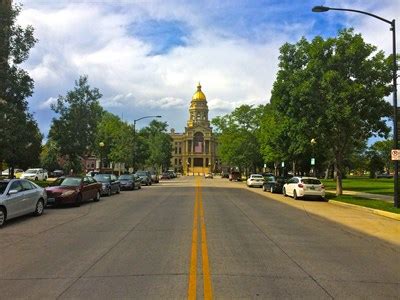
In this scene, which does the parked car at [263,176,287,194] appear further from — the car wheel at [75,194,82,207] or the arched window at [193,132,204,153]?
the arched window at [193,132,204,153]

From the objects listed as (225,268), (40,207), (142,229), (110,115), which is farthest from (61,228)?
(110,115)

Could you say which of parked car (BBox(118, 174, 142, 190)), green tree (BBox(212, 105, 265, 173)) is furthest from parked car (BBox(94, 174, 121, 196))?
green tree (BBox(212, 105, 265, 173))

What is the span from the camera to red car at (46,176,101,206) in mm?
20828

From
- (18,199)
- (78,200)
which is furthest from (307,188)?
(18,199)

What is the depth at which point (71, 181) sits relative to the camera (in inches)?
902

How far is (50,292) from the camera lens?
6.60 metres

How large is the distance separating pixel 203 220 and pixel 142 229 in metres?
2.87

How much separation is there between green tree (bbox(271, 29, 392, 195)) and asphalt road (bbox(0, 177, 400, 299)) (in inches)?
544

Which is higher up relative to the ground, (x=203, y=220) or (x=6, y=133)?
(x=6, y=133)

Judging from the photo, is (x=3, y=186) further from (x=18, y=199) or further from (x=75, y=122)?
(x=75, y=122)

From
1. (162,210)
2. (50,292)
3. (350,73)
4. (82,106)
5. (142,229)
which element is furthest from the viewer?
(82,106)

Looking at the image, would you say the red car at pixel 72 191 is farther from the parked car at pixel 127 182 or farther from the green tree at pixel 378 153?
the green tree at pixel 378 153

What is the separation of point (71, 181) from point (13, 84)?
16.9ft

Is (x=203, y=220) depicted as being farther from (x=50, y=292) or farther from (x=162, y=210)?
(x=50, y=292)
